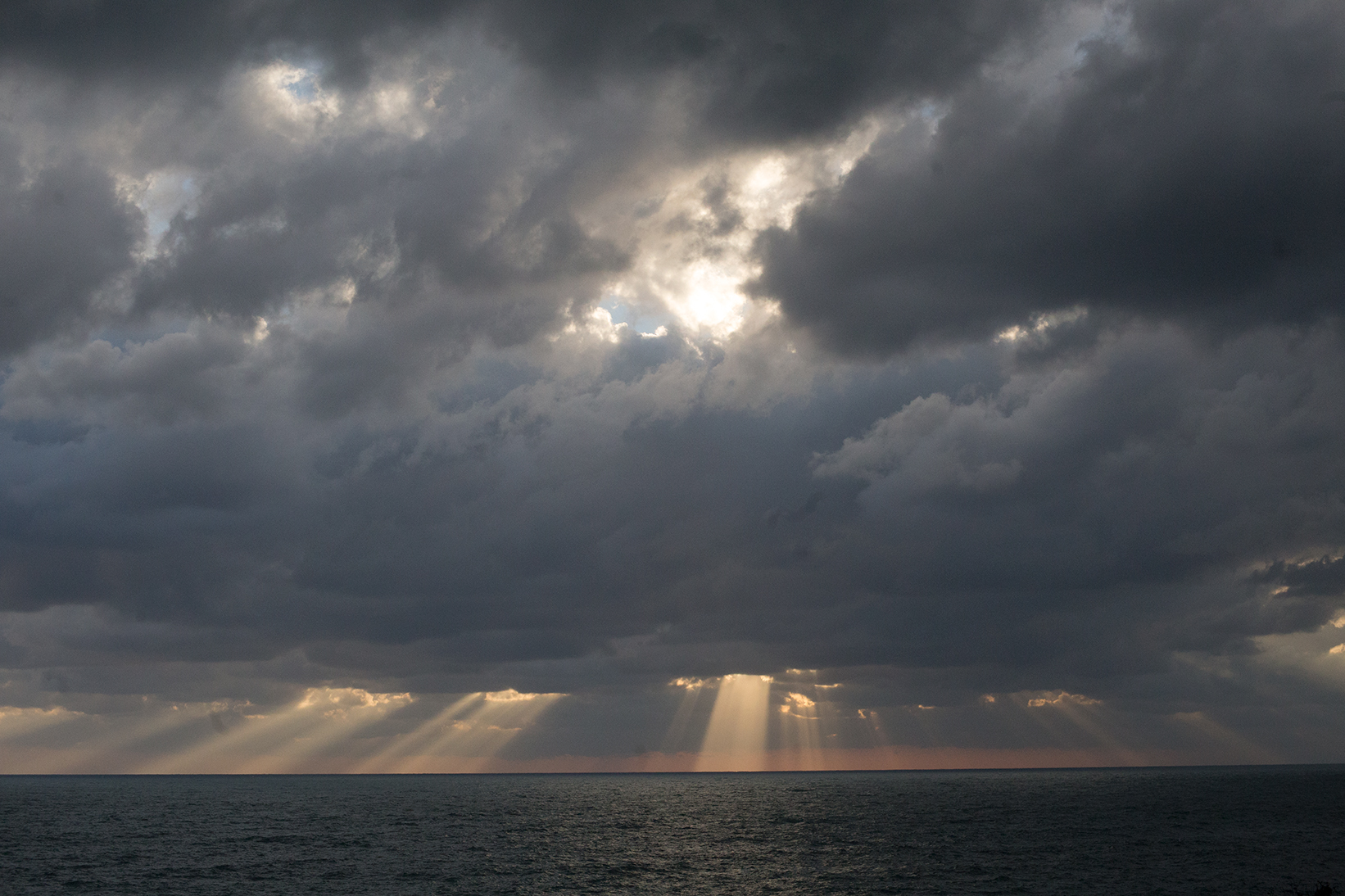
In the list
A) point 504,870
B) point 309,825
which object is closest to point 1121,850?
point 504,870

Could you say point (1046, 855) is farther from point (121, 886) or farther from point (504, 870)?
point (121, 886)

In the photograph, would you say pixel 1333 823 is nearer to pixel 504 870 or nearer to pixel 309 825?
pixel 504 870

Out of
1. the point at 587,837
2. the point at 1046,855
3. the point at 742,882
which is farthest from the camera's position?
the point at 587,837

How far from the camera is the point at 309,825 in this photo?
179000mm

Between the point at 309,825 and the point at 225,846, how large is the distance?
43753mm

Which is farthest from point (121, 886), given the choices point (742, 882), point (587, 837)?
point (587, 837)

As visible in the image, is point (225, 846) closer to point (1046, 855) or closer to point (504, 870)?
point (504, 870)

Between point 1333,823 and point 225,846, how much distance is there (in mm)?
165236

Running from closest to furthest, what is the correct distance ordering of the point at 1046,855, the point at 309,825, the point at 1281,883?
the point at 1281,883 → the point at 1046,855 → the point at 309,825

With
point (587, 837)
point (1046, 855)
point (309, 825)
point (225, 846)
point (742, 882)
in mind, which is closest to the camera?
point (742, 882)

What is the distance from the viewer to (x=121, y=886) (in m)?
95.8

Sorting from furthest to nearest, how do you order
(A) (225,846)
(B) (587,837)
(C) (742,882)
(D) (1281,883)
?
(B) (587,837)
(A) (225,846)
(C) (742,882)
(D) (1281,883)

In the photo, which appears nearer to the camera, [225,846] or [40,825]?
[225,846]

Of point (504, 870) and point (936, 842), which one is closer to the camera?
point (504, 870)
